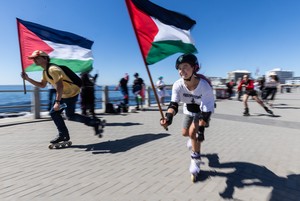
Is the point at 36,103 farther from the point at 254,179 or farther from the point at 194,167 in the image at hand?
the point at 254,179

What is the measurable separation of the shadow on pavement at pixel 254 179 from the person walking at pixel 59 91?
3.00 m

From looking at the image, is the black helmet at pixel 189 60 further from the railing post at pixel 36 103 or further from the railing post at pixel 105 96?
the railing post at pixel 105 96

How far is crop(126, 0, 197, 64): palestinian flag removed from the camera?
4.15 metres

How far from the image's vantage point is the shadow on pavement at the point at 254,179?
3037mm

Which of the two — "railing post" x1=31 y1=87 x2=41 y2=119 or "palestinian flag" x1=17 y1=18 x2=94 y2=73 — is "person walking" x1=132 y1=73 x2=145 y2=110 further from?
"railing post" x1=31 y1=87 x2=41 y2=119

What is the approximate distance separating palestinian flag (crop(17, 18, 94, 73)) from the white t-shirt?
14.2ft

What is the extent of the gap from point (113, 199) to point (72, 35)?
6.43 meters

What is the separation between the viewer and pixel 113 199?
9.50 ft

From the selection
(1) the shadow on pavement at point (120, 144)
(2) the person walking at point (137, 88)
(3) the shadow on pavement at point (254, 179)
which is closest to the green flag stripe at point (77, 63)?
(1) the shadow on pavement at point (120, 144)

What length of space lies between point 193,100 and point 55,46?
5.20 meters

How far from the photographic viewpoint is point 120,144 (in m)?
5.57

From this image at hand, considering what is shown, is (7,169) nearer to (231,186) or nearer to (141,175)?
(141,175)

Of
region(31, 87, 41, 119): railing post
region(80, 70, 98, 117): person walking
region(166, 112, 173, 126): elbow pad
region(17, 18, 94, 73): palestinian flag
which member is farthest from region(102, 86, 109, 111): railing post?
region(166, 112, 173, 126): elbow pad

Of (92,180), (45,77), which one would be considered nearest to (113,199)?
(92,180)
